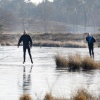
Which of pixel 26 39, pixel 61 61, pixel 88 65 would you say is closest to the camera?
pixel 88 65

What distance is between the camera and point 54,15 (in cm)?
15362

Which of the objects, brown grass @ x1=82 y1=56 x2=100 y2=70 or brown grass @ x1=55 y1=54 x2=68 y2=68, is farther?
brown grass @ x1=55 y1=54 x2=68 y2=68

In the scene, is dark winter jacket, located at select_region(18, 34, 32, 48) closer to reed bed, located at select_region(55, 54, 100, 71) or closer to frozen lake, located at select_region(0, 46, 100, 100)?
reed bed, located at select_region(55, 54, 100, 71)

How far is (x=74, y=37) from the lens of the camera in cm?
8038

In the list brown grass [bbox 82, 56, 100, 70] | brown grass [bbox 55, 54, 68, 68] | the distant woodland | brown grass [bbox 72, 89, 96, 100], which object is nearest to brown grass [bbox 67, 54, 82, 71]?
brown grass [bbox 82, 56, 100, 70]

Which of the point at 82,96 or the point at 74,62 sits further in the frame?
the point at 74,62

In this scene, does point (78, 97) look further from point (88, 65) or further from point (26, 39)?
point (26, 39)

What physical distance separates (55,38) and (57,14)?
75095mm

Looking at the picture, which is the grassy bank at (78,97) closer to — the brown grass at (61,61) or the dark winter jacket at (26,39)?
the brown grass at (61,61)

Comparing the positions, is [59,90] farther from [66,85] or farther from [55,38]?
[55,38]

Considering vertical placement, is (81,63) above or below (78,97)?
below

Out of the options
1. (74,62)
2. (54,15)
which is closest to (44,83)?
(74,62)

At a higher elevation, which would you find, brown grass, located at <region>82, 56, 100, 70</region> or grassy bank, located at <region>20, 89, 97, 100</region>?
grassy bank, located at <region>20, 89, 97, 100</region>

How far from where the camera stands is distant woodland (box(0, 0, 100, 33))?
424 ft
